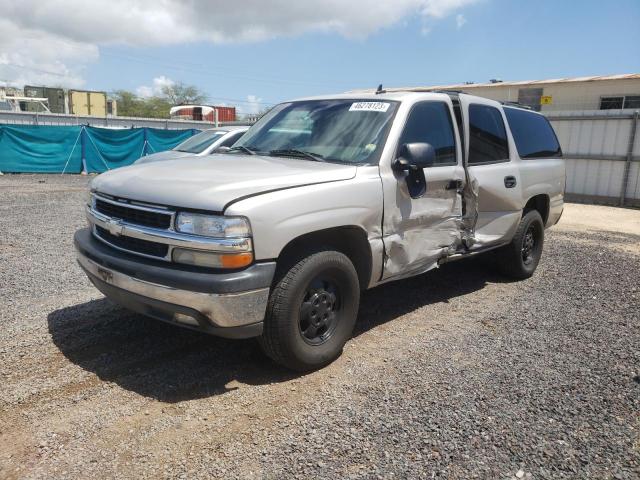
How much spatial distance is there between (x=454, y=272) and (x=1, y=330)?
4881mm

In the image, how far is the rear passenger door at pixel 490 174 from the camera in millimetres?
4992

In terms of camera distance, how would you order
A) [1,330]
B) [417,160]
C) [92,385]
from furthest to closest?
[1,330]
[417,160]
[92,385]

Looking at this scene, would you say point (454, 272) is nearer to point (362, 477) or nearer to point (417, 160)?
point (417, 160)

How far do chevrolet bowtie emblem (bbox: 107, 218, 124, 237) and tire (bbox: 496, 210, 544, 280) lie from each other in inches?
167

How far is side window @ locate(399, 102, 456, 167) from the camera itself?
4309 mm

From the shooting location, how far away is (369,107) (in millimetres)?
4340

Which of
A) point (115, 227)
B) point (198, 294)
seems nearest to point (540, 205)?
point (198, 294)

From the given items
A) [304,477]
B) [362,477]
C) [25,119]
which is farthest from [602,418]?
[25,119]

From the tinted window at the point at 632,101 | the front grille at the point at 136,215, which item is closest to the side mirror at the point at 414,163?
the front grille at the point at 136,215

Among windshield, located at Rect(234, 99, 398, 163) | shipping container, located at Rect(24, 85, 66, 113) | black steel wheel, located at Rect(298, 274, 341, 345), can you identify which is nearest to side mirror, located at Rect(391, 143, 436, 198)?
windshield, located at Rect(234, 99, 398, 163)

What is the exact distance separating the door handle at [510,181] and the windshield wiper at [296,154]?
2391mm

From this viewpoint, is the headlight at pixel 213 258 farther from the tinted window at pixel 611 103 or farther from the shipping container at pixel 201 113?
the shipping container at pixel 201 113

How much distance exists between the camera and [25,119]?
21609 mm

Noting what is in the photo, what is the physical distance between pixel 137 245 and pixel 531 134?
4.81 m
